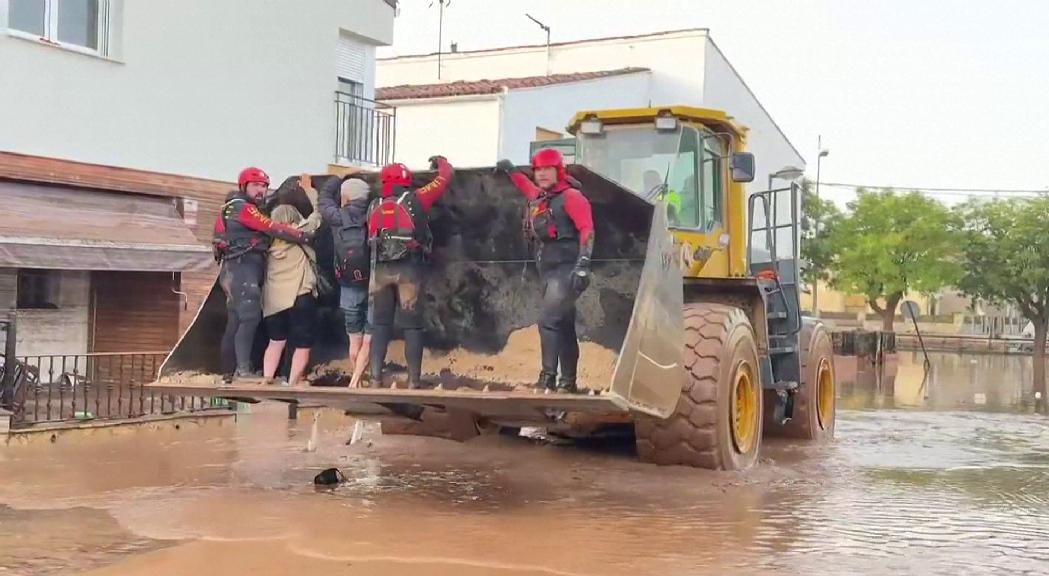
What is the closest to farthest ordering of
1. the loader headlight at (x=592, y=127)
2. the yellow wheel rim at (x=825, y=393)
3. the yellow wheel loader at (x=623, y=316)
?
1. the yellow wheel loader at (x=623, y=316)
2. the loader headlight at (x=592, y=127)
3. the yellow wheel rim at (x=825, y=393)

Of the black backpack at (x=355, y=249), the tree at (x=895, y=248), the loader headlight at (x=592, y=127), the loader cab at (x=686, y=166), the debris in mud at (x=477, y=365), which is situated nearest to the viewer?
the black backpack at (x=355, y=249)

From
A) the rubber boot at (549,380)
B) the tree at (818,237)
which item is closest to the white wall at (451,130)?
the rubber boot at (549,380)

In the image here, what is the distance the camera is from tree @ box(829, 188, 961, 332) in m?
44.3

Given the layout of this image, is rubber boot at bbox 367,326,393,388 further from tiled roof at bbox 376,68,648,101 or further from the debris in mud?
tiled roof at bbox 376,68,648,101

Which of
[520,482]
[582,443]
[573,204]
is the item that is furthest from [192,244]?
[573,204]

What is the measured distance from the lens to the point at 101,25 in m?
13.9

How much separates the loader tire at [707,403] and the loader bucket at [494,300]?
52 cm

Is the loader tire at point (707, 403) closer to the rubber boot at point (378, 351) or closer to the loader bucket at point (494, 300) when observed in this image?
the loader bucket at point (494, 300)

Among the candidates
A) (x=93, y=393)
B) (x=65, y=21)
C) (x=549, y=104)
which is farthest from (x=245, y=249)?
(x=549, y=104)

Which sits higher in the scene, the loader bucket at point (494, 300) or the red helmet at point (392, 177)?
the red helmet at point (392, 177)

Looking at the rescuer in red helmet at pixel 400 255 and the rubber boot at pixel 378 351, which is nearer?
the rescuer in red helmet at pixel 400 255

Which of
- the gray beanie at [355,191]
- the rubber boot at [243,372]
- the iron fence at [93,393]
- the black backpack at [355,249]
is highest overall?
the gray beanie at [355,191]

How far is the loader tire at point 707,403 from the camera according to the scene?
8477mm

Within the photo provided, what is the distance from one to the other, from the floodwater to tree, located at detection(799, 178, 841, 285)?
115ft
